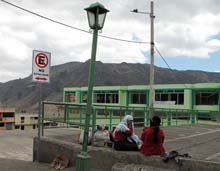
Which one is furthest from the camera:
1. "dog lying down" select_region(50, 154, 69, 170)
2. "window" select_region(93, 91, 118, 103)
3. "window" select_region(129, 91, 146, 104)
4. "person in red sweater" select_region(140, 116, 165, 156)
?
"window" select_region(93, 91, 118, 103)

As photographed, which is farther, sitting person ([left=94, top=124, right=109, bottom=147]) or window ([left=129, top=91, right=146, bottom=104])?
window ([left=129, top=91, right=146, bottom=104])

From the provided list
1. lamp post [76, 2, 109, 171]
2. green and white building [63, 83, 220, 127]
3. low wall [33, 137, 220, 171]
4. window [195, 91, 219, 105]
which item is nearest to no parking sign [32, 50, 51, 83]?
low wall [33, 137, 220, 171]

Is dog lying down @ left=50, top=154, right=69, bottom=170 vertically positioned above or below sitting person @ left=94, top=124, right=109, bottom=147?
below

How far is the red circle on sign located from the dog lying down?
2.26 meters

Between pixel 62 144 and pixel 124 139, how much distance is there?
174cm

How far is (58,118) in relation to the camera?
10938mm

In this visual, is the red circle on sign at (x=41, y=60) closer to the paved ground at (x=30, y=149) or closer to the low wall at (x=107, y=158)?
the low wall at (x=107, y=158)

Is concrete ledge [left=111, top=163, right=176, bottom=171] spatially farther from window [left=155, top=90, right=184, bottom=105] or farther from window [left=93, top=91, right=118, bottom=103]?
window [left=93, top=91, right=118, bottom=103]

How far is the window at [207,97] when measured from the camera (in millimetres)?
37906

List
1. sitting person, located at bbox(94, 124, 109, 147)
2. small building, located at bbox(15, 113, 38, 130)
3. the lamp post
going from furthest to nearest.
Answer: small building, located at bbox(15, 113, 38, 130) < sitting person, located at bbox(94, 124, 109, 147) < the lamp post

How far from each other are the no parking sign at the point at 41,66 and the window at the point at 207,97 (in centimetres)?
3203

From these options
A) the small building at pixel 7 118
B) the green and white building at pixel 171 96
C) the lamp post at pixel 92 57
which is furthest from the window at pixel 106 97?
the lamp post at pixel 92 57

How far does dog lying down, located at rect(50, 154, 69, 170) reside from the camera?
8050 millimetres

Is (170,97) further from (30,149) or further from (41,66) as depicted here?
(41,66)
